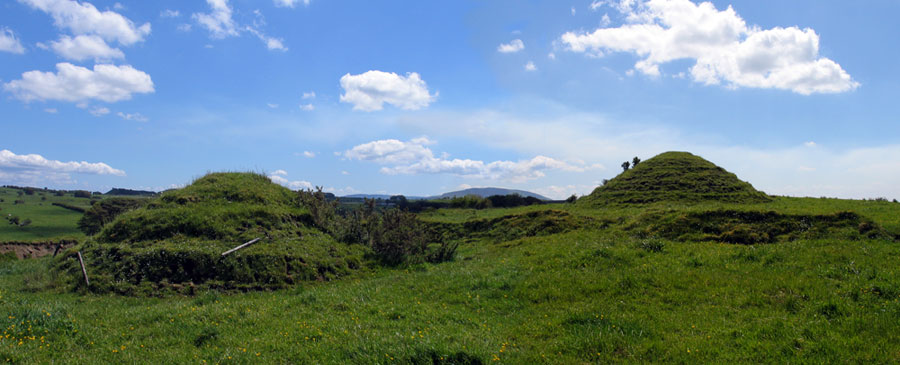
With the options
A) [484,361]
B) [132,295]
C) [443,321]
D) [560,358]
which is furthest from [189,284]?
[560,358]

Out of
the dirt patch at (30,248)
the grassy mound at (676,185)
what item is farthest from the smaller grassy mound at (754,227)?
the dirt patch at (30,248)

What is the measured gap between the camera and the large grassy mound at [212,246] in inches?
564

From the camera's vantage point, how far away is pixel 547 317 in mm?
8703

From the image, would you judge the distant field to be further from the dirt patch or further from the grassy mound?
the grassy mound

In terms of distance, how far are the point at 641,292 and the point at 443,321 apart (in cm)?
477

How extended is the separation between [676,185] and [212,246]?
33.9m

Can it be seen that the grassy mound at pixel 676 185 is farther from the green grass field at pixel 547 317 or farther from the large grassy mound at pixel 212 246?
the large grassy mound at pixel 212 246

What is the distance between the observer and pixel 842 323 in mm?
6820

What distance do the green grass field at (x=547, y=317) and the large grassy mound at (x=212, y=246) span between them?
4.08 ft

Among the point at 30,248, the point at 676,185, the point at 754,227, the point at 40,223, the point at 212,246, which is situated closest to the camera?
the point at 212,246

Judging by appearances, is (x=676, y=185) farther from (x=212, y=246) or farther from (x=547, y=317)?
(x=212, y=246)

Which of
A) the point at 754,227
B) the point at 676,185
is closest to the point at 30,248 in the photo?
the point at 754,227

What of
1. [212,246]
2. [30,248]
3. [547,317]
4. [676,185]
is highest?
[676,185]

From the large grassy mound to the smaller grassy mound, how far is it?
44.3ft
